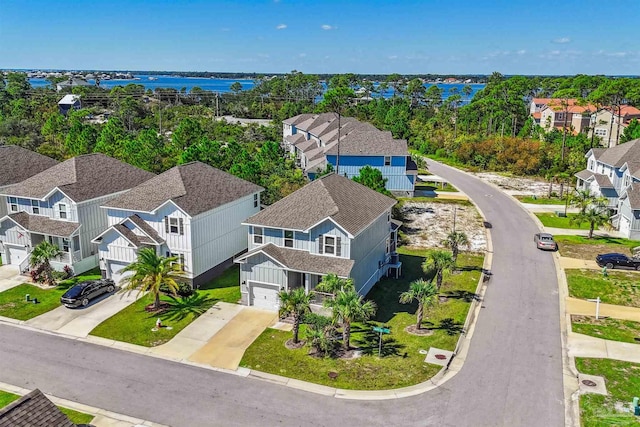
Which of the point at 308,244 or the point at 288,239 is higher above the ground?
the point at 288,239

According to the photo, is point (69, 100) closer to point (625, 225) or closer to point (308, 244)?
point (308, 244)

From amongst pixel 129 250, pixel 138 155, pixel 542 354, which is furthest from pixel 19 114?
pixel 542 354

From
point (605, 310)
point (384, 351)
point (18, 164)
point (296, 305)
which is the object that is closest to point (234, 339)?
point (296, 305)

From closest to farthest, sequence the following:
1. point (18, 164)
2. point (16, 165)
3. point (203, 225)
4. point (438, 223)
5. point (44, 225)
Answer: point (203, 225), point (44, 225), point (16, 165), point (18, 164), point (438, 223)

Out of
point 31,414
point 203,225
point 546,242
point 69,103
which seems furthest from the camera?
point 69,103

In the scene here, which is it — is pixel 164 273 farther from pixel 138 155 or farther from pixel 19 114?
pixel 19 114

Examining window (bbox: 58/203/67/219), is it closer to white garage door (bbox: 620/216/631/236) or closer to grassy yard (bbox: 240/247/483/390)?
grassy yard (bbox: 240/247/483/390)

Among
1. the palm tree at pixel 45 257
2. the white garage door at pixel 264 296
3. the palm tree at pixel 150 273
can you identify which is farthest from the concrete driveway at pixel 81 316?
the white garage door at pixel 264 296
